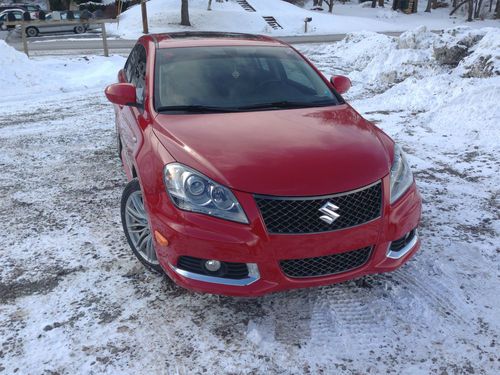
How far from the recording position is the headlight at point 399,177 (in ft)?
9.73

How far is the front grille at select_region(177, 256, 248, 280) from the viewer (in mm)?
2650

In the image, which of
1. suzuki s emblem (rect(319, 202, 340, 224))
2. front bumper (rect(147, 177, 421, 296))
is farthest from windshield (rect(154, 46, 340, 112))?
suzuki s emblem (rect(319, 202, 340, 224))

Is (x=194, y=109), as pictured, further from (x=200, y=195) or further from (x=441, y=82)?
Result: (x=441, y=82)

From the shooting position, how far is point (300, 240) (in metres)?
2.59

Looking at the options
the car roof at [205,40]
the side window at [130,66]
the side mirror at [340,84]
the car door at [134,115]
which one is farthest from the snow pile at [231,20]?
the side mirror at [340,84]

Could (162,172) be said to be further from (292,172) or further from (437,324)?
(437,324)

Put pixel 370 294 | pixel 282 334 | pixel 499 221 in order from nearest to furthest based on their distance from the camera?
pixel 282 334, pixel 370 294, pixel 499 221

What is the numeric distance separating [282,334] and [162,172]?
4.08ft

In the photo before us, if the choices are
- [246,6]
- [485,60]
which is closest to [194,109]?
[485,60]

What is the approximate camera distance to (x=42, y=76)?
36.5ft

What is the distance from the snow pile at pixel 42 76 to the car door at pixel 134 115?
19.6ft

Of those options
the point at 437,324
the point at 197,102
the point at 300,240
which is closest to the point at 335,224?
the point at 300,240

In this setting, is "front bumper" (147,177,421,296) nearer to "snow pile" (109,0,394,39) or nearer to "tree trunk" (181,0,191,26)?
"snow pile" (109,0,394,39)

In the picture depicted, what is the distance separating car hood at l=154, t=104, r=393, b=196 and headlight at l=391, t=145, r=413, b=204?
77 millimetres
